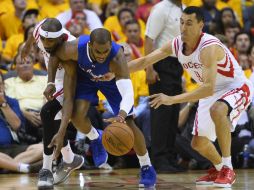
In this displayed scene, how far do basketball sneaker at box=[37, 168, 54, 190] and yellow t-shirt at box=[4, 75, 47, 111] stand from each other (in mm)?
2778

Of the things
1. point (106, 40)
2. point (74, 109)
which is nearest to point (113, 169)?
point (74, 109)

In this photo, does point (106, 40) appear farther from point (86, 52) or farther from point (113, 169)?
point (113, 169)

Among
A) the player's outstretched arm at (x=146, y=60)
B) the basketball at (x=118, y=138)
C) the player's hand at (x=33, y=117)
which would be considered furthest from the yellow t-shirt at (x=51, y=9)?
the basketball at (x=118, y=138)

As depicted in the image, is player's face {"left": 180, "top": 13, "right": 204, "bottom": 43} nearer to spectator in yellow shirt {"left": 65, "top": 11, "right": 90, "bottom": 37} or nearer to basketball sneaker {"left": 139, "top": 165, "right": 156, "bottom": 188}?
basketball sneaker {"left": 139, "top": 165, "right": 156, "bottom": 188}

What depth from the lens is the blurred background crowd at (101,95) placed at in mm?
9125

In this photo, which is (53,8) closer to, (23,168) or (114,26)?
(114,26)

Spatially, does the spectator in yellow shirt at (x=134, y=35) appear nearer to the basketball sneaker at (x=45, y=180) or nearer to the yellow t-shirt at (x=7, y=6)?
the yellow t-shirt at (x=7, y=6)

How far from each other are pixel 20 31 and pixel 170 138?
392 cm

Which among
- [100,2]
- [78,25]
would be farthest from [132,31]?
[100,2]

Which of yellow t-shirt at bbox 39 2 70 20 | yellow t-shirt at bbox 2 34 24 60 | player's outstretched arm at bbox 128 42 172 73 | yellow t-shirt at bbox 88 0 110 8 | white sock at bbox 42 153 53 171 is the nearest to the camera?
white sock at bbox 42 153 53 171

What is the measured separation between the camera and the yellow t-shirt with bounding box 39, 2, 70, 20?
1223 cm

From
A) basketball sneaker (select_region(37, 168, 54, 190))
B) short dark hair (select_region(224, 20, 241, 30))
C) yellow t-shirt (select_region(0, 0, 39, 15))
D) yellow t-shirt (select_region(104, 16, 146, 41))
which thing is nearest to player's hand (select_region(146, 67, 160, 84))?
basketball sneaker (select_region(37, 168, 54, 190))

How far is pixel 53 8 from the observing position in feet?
40.5

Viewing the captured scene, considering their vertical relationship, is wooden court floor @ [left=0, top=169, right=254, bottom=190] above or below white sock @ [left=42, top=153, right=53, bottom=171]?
below
